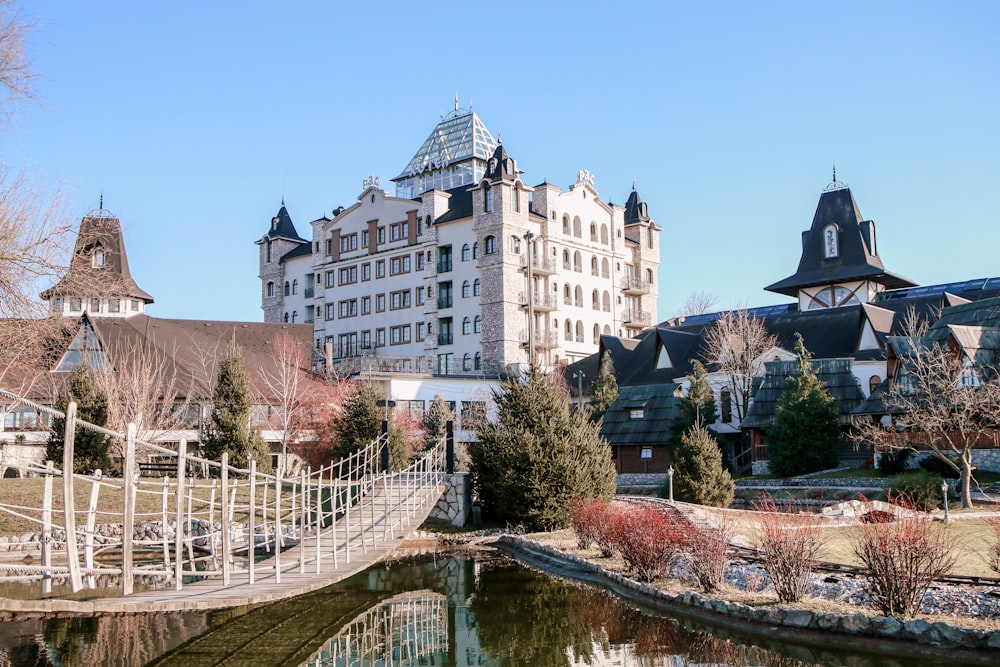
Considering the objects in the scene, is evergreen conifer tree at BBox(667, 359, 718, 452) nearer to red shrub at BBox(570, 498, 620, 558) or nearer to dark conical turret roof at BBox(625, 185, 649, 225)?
red shrub at BBox(570, 498, 620, 558)

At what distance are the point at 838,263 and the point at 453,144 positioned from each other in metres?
36.2

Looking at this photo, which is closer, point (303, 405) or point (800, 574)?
point (800, 574)

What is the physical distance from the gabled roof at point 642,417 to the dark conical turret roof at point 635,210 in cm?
3275

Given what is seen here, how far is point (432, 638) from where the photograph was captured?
13.9 metres

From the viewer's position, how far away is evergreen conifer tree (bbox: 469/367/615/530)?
24.7 m

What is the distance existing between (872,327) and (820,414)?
11837mm

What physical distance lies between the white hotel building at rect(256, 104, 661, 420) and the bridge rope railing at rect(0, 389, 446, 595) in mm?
31435

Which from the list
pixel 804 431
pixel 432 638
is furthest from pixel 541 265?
pixel 432 638

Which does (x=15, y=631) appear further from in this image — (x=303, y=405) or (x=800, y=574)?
→ (x=303, y=405)

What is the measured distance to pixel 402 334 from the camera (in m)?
68.1

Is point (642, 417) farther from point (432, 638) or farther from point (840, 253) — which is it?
point (432, 638)

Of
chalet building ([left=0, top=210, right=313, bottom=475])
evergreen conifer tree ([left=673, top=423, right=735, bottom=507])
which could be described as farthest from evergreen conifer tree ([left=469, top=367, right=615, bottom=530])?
chalet building ([left=0, top=210, right=313, bottom=475])

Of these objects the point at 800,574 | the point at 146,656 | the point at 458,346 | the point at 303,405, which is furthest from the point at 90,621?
the point at 458,346

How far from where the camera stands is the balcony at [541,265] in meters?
63.5
